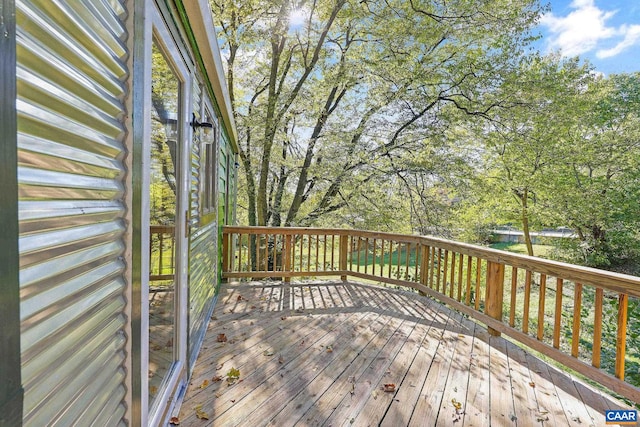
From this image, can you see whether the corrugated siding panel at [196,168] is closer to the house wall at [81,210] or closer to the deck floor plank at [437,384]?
the house wall at [81,210]

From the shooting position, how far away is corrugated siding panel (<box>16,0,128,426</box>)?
0.57 m

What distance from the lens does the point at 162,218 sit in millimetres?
1579

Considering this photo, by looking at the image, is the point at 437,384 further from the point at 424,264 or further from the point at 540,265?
the point at 424,264

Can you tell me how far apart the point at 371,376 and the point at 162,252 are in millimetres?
1813

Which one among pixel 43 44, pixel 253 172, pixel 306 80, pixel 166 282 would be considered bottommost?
pixel 166 282

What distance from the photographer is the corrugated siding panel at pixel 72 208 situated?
566mm

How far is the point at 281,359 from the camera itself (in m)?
2.59

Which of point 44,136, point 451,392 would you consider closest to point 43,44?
point 44,136

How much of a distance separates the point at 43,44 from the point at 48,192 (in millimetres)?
287

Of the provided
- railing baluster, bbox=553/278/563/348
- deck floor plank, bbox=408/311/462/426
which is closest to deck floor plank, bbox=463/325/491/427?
deck floor plank, bbox=408/311/462/426

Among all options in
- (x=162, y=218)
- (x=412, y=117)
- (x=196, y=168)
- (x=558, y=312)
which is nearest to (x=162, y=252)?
(x=162, y=218)

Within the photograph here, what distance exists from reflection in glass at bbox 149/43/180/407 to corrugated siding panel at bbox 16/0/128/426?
40 centimetres

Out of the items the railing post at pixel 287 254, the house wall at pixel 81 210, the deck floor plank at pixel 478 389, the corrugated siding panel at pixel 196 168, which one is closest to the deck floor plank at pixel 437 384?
the deck floor plank at pixel 478 389

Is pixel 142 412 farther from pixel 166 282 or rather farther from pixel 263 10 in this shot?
pixel 263 10
